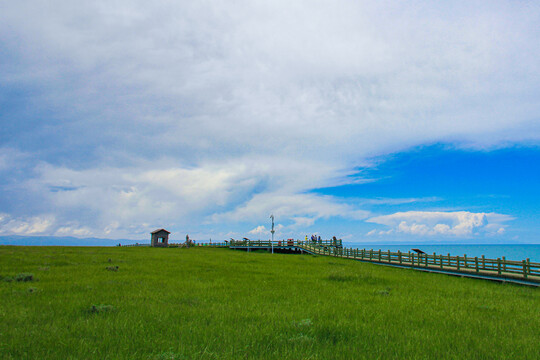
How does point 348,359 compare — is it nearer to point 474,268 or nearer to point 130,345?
point 130,345

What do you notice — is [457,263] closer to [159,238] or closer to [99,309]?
[99,309]

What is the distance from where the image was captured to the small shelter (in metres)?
74.8

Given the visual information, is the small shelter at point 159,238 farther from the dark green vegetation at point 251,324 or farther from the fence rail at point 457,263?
the dark green vegetation at point 251,324

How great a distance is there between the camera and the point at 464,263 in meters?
27.5

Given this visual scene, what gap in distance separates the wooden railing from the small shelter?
1834 inches

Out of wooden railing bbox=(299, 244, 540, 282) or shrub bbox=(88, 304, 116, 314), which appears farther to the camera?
wooden railing bbox=(299, 244, 540, 282)

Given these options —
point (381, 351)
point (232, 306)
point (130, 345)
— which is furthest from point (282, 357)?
point (232, 306)

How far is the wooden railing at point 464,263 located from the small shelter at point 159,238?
46.6m

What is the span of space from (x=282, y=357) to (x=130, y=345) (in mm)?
3137

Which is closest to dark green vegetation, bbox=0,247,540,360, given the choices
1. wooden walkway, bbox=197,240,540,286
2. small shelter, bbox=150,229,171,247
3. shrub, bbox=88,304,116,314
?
shrub, bbox=88,304,116,314

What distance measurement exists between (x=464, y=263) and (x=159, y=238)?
64677 mm

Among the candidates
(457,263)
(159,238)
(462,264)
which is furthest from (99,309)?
(159,238)

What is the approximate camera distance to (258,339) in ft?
22.9

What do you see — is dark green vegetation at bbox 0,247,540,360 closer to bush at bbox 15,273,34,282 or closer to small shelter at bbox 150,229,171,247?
bush at bbox 15,273,34,282
